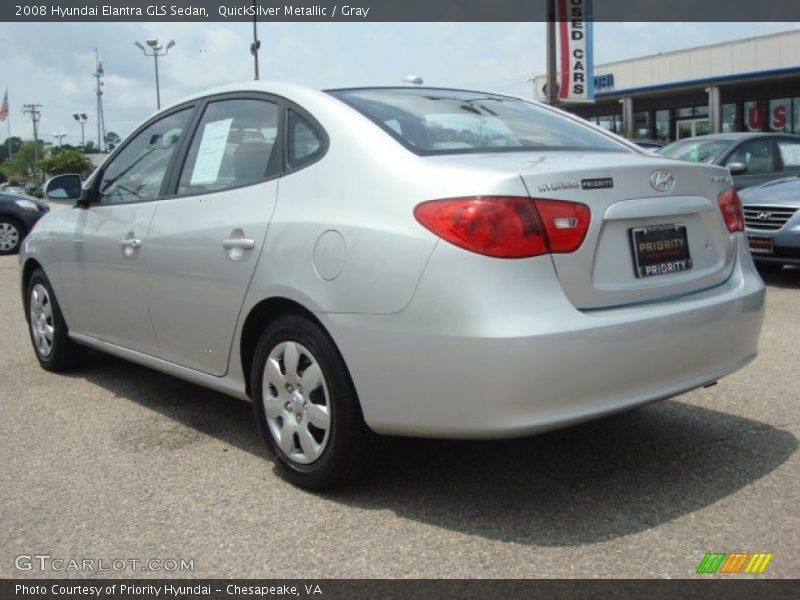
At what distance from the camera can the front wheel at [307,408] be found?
10.2 ft

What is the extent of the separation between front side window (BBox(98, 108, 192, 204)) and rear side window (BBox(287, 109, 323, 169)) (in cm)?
94

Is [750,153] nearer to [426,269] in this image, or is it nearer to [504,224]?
[504,224]

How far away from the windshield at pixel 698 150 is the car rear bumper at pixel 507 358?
757cm

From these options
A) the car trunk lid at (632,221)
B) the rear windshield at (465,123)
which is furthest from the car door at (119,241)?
the car trunk lid at (632,221)

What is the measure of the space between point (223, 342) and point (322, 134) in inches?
39.2

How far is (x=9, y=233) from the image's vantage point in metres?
14.6

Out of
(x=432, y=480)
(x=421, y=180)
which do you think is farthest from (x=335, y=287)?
(x=432, y=480)

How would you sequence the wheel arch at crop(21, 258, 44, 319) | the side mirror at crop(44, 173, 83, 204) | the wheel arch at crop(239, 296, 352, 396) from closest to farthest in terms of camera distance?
1. the wheel arch at crop(239, 296, 352, 396)
2. the side mirror at crop(44, 173, 83, 204)
3. the wheel arch at crop(21, 258, 44, 319)

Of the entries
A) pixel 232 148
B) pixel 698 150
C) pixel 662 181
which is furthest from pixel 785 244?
pixel 232 148

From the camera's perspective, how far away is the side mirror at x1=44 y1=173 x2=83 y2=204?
16.5ft

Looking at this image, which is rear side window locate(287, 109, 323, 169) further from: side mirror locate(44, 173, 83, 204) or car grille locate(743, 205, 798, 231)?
car grille locate(743, 205, 798, 231)

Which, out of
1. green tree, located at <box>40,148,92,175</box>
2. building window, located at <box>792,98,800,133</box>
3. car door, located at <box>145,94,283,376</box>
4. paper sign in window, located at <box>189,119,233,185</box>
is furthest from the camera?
green tree, located at <box>40,148,92,175</box>

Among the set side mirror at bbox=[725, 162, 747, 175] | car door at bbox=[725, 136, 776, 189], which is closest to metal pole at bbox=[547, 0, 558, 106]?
car door at bbox=[725, 136, 776, 189]
